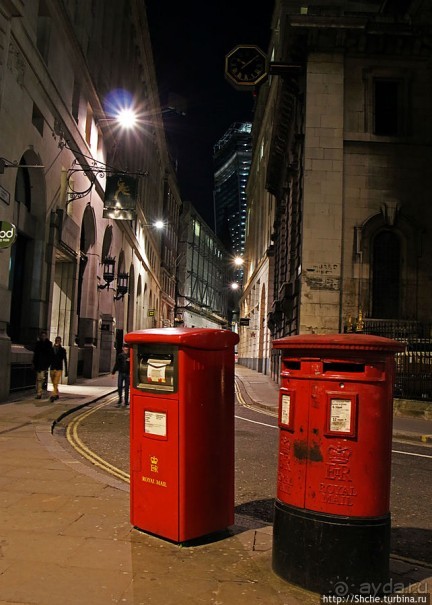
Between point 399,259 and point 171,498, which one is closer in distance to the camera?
point 171,498

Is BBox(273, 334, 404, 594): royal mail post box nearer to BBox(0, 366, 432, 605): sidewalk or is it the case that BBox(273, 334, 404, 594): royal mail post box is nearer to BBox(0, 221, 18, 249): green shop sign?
BBox(0, 366, 432, 605): sidewalk

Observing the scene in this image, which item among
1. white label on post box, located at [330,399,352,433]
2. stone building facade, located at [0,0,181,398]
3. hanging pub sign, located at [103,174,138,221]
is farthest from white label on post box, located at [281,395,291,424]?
hanging pub sign, located at [103,174,138,221]

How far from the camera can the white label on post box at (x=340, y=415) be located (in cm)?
339

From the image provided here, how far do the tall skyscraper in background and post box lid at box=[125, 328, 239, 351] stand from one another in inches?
6595

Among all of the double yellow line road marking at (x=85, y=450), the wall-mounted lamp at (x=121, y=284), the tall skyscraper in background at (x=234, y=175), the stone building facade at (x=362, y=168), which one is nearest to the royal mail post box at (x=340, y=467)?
the double yellow line road marking at (x=85, y=450)

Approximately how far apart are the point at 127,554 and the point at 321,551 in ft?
4.69

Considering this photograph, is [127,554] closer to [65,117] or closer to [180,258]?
[65,117]

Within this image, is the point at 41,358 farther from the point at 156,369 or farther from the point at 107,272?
the point at 107,272

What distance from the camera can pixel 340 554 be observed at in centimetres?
334

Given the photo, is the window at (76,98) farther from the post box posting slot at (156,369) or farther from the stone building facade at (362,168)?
the post box posting slot at (156,369)

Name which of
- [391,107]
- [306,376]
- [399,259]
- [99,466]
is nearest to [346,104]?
[391,107]

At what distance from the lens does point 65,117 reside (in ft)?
61.6

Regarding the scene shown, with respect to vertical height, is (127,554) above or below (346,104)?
below

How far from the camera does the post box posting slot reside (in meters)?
4.02
